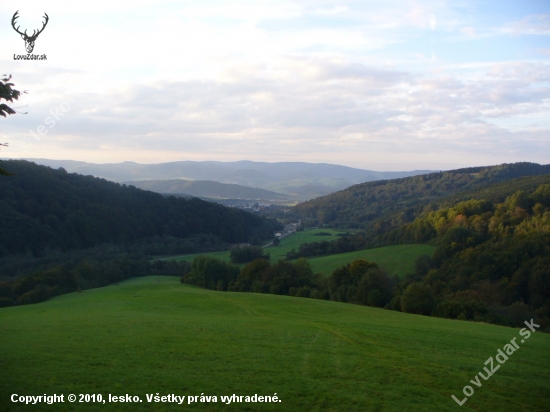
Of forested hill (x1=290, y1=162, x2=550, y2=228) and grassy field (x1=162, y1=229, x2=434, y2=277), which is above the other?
forested hill (x1=290, y1=162, x2=550, y2=228)

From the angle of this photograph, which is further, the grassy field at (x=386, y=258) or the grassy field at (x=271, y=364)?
the grassy field at (x=386, y=258)

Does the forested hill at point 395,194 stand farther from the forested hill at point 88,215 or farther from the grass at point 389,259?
the grass at point 389,259

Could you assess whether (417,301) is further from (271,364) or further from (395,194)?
(395,194)

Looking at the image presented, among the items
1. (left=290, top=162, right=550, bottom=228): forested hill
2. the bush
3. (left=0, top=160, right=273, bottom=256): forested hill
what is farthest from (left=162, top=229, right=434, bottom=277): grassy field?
(left=290, top=162, right=550, bottom=228): forested hill

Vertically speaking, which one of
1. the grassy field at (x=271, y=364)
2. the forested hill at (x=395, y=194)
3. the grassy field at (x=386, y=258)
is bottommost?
the grassy field at (x=386, y=258)

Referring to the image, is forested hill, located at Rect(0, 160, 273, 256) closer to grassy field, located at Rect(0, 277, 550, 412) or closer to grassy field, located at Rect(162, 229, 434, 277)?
grassy field, located at Rect(162, 229, 434, 277)

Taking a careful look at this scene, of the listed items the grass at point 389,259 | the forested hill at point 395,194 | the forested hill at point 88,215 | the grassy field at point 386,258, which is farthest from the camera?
the forested hill at point 395,194

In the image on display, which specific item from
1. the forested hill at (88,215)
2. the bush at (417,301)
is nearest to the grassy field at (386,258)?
the forested hill at (88,215)
